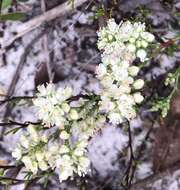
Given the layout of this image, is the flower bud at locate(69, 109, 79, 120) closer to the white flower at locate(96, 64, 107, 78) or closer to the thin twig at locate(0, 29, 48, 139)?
the white flower at locate(96, 64, 107, 78)

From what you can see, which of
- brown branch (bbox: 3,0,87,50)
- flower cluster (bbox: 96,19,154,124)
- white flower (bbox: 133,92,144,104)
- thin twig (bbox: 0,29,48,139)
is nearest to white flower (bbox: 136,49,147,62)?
flower cluster (bbox: 96,19,154,124)

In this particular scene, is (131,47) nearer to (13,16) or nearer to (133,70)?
(133,70)

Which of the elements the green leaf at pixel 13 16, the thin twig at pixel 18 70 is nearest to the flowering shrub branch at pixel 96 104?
the green leaf at pixel 13 16

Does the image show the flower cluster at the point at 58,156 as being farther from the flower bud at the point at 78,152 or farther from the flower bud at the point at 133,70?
the flower bud at the point at 133,70

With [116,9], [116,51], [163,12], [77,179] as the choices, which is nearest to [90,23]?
[116,9]

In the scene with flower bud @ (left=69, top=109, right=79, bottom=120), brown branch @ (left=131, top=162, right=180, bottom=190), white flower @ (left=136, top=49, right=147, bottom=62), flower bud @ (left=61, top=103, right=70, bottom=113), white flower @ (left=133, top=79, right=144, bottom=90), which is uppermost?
white flower @ (left=136, top=49, right=147, bottom=62)

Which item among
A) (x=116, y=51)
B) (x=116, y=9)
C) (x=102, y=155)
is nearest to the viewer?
(x=116, y=51)

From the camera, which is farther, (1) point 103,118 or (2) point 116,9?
(2) point 116,9

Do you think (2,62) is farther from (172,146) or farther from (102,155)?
(172,146)

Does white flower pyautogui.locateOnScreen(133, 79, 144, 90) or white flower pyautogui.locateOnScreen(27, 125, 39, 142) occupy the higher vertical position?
white flower pyautogui.locateOnScreen(133, 79, 144, 90)
